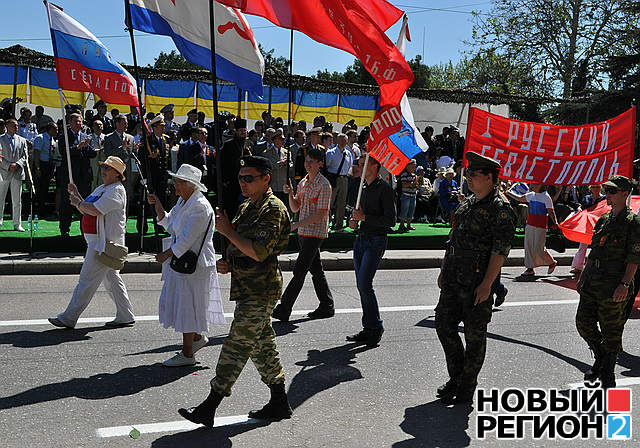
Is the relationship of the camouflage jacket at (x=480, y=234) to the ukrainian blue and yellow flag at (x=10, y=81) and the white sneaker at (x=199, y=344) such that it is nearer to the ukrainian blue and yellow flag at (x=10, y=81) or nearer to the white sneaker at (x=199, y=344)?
the white sneaker at (x=199, y=344)

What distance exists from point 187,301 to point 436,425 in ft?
7.99

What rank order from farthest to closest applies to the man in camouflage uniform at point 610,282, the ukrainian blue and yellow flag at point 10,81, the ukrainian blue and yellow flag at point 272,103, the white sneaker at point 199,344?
1. the ukrainian blue and yellow flag at point 272,103
2. the ukrainian blue and yellow flag at point 10,81
3. the white sneaker at point 199,344
4. the man in camouflage uniform at point 610,282

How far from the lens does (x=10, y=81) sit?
59.4 ft

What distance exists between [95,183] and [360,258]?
402 inches

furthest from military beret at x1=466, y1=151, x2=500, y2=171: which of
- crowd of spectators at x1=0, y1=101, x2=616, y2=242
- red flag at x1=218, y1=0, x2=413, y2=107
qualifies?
crowd of spectators at x1=0, y1=101, x2=616, y2=242

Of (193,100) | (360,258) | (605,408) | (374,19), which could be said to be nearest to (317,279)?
(360,258)

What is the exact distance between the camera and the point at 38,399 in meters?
5.60

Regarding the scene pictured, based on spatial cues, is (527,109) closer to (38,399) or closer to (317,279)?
(317,279)

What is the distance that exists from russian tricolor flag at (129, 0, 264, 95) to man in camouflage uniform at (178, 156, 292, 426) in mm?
2975

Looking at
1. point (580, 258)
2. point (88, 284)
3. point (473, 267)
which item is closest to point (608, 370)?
point (473, 267)

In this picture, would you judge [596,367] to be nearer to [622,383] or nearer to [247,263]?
[622,383]

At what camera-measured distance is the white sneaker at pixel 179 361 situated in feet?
21.5

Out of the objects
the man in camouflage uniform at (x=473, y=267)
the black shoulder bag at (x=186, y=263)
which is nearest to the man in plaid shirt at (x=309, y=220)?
the black shoulder bag at (x=186, y=263)

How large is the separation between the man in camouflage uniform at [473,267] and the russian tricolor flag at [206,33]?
320 cm
